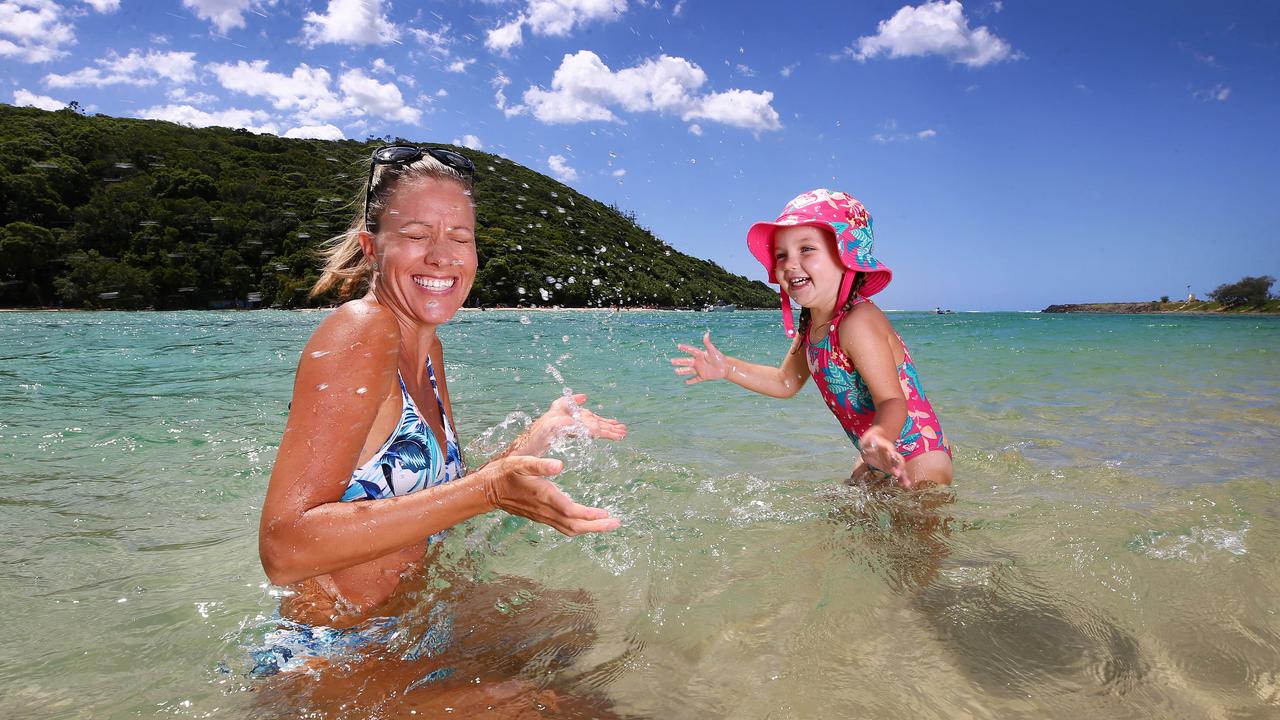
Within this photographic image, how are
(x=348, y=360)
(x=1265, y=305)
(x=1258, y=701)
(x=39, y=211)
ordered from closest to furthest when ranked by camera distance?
(x=348, y=360), (x=1258, y=701), (x=39, y=211), (x=1265, y=305)

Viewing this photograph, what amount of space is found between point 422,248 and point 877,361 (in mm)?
2566

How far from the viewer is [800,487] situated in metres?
4.58

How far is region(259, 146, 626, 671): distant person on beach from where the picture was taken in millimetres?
1729

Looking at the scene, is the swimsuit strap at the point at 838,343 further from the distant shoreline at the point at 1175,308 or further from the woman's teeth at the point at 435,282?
the distant shoreline at the point at 1175,308

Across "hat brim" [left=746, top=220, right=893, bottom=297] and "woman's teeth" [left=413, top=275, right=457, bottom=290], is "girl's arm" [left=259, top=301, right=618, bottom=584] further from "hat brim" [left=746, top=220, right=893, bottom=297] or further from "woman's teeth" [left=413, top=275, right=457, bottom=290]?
"hat brim" [left=746, top=220, right=893, bottom=297]

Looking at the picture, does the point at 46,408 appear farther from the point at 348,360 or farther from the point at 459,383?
the point at 348,360

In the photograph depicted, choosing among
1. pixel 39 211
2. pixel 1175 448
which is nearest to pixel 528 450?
pixel 1175 448

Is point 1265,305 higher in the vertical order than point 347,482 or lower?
higher

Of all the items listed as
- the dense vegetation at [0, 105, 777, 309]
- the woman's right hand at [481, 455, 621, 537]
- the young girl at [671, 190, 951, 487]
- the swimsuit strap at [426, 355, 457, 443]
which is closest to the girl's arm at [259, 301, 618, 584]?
the woman's right hand at [481, 455, 621, 537]

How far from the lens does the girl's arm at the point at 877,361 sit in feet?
11.4

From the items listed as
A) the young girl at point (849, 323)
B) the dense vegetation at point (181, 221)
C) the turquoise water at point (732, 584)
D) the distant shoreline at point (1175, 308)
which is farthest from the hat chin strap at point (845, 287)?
the distant shoreline at point (1175, 308)

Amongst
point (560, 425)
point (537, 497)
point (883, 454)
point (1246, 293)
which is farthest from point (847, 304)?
point (1246, 293)

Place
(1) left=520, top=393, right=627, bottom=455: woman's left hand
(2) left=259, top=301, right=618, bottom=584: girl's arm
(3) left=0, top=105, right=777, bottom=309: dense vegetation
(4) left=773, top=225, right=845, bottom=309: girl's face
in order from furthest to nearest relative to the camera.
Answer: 1. (3) left=0, top=105, right=777, bottom=309: dense vegetation
2. (4) left=773, top=225, right=845, bottom=309: girl's face
3. (1) left=520, top=393, right=627, bottom=455: woman's left hand
4. (2) left=259, top=301, right=618, bottom=584: girl's arm

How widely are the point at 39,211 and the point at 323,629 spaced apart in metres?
76.1
